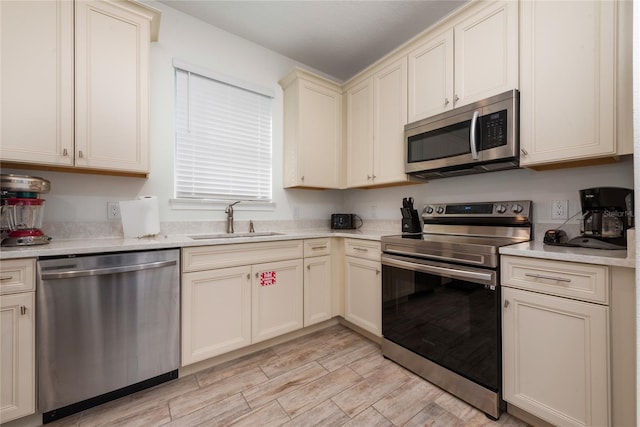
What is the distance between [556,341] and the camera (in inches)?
50.8

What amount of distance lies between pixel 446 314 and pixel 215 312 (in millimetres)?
1560

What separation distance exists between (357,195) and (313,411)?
2.25 meters

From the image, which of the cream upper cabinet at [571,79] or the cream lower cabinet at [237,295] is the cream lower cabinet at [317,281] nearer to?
the cream lower cabinet at [237,295]

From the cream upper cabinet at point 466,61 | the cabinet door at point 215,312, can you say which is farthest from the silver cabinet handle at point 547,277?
the cabinet door at point 215,312

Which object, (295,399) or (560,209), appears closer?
(295,399)

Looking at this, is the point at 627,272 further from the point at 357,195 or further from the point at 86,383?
the point at 86,383

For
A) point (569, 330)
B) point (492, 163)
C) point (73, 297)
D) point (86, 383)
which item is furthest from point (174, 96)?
point (569, 330)

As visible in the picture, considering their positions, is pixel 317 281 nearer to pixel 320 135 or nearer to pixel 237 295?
pixel 237 295

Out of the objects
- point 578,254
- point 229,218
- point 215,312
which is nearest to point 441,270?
point 578,254

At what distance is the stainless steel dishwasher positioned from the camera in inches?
54.5

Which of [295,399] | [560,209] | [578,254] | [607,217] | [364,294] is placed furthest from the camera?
[364,294]

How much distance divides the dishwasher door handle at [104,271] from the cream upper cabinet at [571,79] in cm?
235

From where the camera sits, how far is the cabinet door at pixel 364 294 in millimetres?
2217

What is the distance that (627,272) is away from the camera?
1.12m
